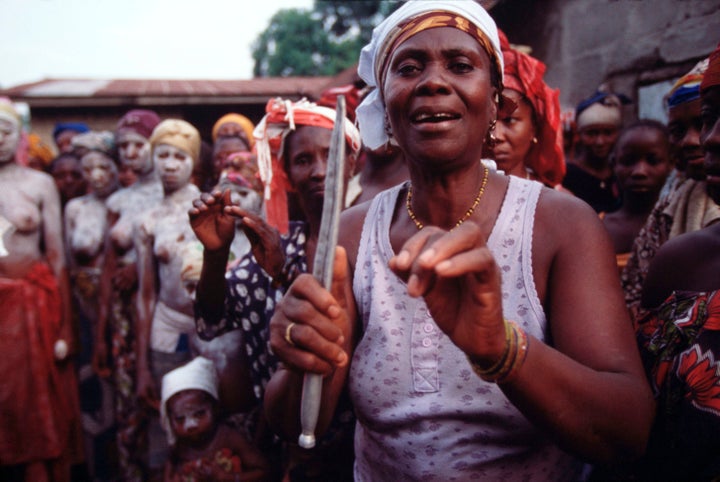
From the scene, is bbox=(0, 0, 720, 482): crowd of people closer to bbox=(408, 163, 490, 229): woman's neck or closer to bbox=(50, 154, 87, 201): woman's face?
bbox=(408, 163, 490, 229): woman's neck

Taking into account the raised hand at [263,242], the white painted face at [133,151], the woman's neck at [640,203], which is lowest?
the white painted face at [133,151]

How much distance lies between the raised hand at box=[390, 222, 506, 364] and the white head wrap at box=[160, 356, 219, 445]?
2520mm

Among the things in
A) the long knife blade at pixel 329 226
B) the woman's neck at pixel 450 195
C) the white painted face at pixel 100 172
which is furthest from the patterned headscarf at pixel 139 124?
the long knife blade at pixel 329 226

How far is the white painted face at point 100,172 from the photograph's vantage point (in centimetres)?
520

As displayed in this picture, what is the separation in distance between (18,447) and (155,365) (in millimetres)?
1169

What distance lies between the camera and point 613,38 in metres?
4.28

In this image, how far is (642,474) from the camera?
5.19 ft

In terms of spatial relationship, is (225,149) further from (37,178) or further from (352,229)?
(352,229)

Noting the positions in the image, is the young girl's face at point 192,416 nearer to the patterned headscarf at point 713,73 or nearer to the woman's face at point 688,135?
the woman's face at point 688,135

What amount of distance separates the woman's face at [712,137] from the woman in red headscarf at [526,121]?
0.91 meters

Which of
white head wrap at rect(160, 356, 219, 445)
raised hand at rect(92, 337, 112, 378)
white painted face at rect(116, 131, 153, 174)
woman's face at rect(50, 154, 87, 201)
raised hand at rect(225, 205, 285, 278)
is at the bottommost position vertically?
raised hand at rect(92, 337, 112, 378)

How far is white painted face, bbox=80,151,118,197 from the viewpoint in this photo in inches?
205

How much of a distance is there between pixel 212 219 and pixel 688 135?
1.93 metres

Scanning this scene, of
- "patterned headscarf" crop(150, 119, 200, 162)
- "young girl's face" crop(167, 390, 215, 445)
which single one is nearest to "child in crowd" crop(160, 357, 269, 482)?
"young girl's face" crop(167, 390, 215, 445)
